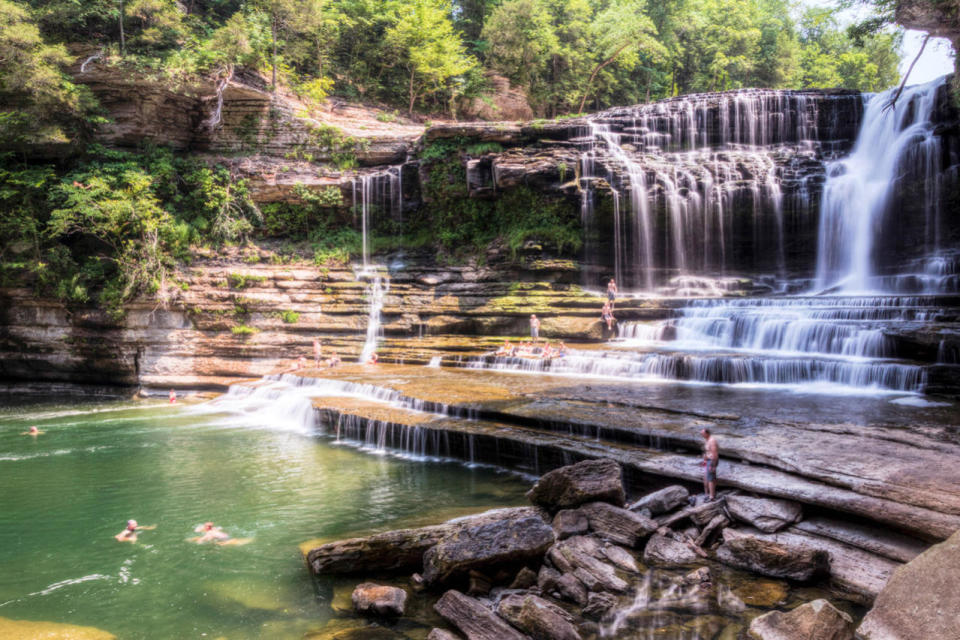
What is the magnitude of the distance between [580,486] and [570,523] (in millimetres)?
480

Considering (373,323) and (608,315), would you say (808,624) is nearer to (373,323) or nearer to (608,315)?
(608,315)

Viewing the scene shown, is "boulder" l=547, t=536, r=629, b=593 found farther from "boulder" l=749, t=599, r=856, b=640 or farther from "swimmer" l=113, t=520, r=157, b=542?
"swimmer" l=113, t=520, r=157, b=542

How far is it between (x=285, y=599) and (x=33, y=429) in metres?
11.1

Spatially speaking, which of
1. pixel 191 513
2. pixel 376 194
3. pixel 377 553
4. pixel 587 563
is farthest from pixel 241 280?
pixel 587 563

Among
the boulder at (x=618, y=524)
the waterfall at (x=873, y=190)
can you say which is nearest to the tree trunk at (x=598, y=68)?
the waterfall at (x=873, y=190)

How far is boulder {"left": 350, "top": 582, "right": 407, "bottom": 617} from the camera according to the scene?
466cm

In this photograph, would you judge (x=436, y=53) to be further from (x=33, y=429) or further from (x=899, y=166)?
(x=33, y=429)

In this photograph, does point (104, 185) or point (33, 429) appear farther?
point (104, 185)

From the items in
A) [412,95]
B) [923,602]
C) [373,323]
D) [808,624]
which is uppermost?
[412,95]

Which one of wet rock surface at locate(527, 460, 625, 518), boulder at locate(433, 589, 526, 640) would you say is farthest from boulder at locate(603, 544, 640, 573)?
boulder at locate(433, 589, 526, 640)

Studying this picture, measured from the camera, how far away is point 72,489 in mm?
8430

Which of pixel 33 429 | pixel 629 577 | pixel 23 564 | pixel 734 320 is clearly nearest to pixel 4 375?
pixel 33 429

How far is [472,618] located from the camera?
434 centimetres

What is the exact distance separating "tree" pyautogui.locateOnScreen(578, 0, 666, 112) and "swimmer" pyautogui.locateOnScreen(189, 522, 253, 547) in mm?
28337
